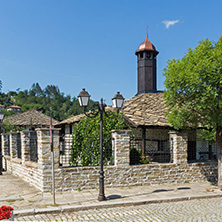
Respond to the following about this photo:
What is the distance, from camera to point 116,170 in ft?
30.0

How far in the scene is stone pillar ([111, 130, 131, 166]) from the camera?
30.3 feet

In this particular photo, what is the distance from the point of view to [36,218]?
588 centimetres

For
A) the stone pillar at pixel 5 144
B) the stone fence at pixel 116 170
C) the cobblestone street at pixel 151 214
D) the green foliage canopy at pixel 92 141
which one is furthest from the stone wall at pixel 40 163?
the stone pillar at pixel 5 144

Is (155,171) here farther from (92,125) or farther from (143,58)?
(143,58)

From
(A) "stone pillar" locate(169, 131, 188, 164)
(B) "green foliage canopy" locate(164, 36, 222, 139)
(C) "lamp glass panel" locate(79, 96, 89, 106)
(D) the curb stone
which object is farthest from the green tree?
(C) "lamp glass panel" locate(79, 96, 89, 106)

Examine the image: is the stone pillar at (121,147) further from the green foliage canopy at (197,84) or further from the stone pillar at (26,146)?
the stone pillar at (26,146)

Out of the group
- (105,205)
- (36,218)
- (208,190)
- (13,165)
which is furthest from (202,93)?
(13,165)

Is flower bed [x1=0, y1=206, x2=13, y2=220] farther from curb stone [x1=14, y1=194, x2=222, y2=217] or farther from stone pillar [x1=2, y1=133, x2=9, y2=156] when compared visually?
stone pillar [x1=2, y1=133, x2=9, y2=156]

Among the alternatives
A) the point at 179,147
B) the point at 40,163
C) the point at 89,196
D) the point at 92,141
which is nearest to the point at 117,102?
the point at 92,141

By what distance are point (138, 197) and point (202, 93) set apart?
157 inches

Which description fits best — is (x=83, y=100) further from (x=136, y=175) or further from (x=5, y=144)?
(x=5, y=144)

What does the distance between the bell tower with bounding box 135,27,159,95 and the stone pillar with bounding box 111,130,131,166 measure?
9.51 metres

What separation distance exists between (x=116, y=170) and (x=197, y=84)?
4225 mm

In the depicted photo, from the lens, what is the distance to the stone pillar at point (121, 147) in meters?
9.23
